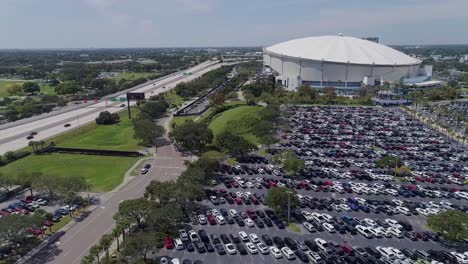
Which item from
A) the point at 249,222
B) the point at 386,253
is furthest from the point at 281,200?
the point at 386,253

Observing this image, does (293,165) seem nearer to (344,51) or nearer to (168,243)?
(168,243)

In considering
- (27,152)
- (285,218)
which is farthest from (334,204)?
(27,152)

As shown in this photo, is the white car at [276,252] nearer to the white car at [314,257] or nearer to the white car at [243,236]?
the white car at [314,257]

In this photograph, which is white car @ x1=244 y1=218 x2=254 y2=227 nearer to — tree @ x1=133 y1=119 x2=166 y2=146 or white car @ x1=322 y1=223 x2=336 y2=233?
white car @ x1=322 y1=223 x2=336 y2=233

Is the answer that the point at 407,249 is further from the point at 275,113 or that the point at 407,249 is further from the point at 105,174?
the point at 275,113

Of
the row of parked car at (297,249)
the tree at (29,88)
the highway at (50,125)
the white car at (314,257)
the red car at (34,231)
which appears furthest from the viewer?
the tree at (29,88)

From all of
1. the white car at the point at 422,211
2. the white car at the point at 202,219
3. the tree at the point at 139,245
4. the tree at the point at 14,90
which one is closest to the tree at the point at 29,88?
the tree at the point at 14,90

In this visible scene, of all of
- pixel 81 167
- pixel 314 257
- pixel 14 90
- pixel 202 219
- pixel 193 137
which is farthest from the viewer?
pixel 14 90
